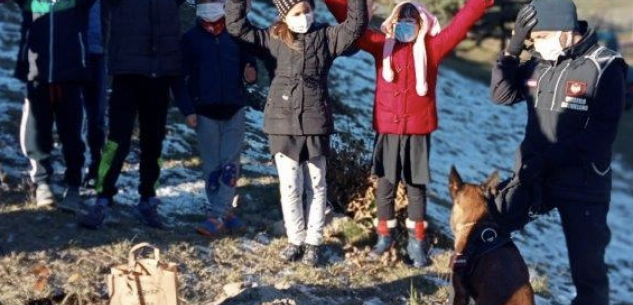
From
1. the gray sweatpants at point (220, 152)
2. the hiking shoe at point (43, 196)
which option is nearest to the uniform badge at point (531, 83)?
the gray sweatpants at point (220, 152)

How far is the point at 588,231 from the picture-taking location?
5.23 metres

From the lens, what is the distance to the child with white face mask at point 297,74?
5.75 metres

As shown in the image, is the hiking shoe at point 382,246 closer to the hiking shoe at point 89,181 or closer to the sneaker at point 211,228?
the sneaker at point 211,228

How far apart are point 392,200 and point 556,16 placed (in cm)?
189

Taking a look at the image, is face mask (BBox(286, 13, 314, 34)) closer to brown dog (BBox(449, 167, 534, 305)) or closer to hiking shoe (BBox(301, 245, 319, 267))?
brown dog (BBox(449, 167, 534, 305))

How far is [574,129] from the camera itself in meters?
5.31

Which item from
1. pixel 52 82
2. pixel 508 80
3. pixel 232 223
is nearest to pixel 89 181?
pixel 52 82

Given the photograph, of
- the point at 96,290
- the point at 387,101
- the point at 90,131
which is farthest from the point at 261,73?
the point at 96,290

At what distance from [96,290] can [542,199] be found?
2.98m

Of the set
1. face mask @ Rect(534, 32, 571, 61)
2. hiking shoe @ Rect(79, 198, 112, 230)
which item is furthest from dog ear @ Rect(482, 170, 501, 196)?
hiking shoe @ Rect(79, 198, 112, 230)

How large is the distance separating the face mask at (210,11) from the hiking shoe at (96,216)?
5.19 feet

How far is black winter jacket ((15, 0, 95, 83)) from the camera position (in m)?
6.04

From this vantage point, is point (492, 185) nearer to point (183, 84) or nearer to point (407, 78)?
point (407, 78)

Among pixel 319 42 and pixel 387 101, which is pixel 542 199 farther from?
pixel 319 42
